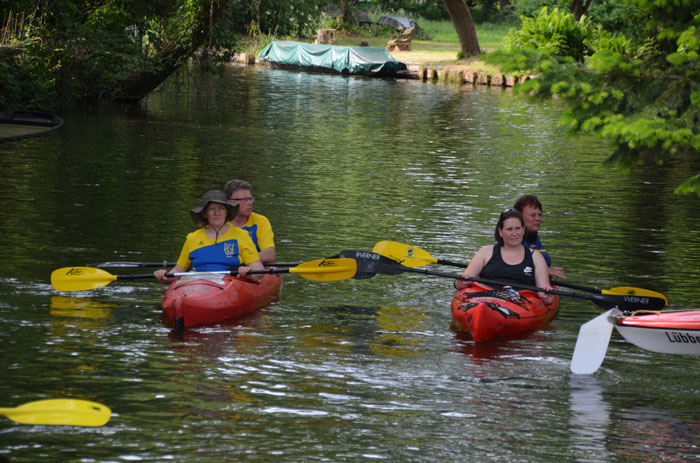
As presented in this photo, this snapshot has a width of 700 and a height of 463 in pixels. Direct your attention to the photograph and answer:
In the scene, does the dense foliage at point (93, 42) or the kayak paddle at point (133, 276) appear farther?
the dense foliage at point (93, 42)

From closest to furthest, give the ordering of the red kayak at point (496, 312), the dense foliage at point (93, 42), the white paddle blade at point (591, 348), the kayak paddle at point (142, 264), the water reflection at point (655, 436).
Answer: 1. the water reflection at point (655, 436)
2. the white paddle blade at point (591, 348)
3. the red kayak at point (496, 312)
4. the kayak paddle at point (142, 264)
5. the dense foliage at point (93, 42)

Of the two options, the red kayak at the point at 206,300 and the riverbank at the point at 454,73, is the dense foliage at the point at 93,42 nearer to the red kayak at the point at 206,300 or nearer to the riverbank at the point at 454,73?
the red kayak at the point at 206,300

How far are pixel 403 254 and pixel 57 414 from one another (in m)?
5.46

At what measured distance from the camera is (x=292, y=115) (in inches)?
1085

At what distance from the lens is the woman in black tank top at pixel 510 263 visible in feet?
30.3

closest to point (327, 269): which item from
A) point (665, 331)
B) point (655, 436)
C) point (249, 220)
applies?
point (249, 220)

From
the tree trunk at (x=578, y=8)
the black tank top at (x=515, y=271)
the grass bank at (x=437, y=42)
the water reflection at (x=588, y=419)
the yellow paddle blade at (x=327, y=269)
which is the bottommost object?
the water reflection at (x=588, y=419)

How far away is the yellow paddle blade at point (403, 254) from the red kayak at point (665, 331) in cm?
278

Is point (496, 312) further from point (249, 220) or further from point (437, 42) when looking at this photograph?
point (437, 42)

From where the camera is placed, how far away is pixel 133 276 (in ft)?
31.2

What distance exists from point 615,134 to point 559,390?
6.94 ft

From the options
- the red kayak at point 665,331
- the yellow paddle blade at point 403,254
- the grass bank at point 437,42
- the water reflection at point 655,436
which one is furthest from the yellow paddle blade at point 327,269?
the grass bank at point 437,42

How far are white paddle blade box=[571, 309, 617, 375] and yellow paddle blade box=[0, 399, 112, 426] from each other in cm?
386

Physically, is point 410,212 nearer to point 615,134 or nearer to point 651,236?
point 651,236
